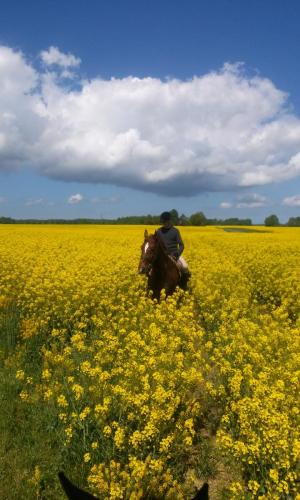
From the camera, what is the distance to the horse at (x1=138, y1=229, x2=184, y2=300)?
9781 millimetres

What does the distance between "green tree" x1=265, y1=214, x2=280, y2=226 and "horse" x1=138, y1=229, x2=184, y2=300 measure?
7808 centimetres

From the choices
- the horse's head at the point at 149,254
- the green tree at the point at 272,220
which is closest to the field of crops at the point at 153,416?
the horse's head at the point at 149,254

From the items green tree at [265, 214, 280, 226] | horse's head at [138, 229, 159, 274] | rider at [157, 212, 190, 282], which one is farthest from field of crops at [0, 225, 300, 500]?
green tree at [265, 214, 280, 226]

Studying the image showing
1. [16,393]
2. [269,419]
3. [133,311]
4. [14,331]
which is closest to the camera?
[269,419]

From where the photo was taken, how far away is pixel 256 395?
465cm

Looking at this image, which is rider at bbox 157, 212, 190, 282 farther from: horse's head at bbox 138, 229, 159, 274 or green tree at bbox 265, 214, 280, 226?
green tree at bbox 265, 214, 280, 226

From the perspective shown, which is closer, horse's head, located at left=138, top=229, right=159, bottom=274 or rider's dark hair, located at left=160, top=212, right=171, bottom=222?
horse's head, located at left=138, top=229, right=159, bottom=274

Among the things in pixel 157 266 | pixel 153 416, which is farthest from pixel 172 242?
pixel 153 416

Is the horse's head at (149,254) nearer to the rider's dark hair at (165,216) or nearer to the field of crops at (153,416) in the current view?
the rider's dark hair at (165,216)

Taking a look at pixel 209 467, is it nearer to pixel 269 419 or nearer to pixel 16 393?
pixel 269 419

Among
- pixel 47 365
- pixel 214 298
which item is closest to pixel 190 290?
pixel 214 298

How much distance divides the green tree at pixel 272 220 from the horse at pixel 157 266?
7808 centimetres

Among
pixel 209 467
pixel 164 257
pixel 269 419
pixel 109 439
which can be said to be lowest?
pixel 209 467

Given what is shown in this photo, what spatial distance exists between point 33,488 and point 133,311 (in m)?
5.39
